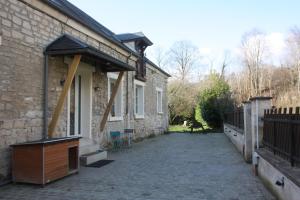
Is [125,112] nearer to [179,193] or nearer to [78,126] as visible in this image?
[78,126]

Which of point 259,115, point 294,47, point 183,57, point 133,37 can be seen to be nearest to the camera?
point 259,115

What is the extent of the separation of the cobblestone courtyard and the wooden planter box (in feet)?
0.51

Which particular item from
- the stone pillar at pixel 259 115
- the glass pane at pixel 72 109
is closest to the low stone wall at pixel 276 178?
the stone pillar at pixel 259 115

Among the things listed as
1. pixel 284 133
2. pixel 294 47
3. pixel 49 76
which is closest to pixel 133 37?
pixel 49 76

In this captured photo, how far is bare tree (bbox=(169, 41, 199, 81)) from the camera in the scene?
134 ft

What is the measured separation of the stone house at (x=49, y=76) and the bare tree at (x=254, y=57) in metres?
24.2

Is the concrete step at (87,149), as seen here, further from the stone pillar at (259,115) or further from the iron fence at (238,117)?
the iron fence at (238,117)

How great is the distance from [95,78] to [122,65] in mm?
1098

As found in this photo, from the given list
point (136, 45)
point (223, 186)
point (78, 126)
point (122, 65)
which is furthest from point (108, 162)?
point (136, 45)

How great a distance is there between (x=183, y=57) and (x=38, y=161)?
3766cm

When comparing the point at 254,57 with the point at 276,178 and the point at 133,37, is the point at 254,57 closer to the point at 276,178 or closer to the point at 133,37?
the point at 133,37

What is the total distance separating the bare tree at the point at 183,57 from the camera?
→ 40.9 metres

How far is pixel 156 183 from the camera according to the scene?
5824 millimetres

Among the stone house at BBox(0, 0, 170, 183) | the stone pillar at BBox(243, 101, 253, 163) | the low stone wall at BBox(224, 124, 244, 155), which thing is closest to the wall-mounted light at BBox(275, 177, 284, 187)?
the stone pillar at BBox(243, 101, 253, 163)
